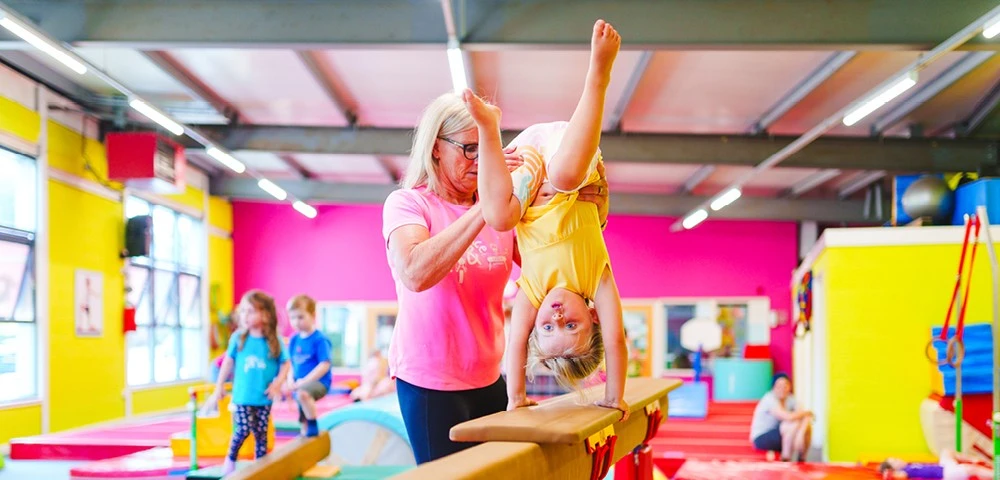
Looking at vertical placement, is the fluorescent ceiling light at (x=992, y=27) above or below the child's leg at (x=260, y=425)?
above

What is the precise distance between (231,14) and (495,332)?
5.53 metres

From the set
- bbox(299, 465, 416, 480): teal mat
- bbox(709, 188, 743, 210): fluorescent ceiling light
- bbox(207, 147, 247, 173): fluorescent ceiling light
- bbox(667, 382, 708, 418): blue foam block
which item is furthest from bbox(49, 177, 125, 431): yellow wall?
bbox(709, 188, 743, 210): fluorescent ceiling light

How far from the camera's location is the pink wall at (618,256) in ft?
54.0

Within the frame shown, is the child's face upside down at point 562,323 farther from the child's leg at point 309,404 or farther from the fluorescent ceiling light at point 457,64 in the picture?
the fluorescent ceiling light at point 457,64

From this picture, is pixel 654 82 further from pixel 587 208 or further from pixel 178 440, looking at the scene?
pixel 587 208

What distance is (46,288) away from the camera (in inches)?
376

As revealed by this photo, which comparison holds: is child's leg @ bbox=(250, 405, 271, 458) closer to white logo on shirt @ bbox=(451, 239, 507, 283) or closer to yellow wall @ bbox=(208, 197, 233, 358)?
white logo on shirt @ bbox=(451, 239, 507, 283)

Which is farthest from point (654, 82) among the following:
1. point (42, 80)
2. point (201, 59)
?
point (42, 80)

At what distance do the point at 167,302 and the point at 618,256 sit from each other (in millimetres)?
8108

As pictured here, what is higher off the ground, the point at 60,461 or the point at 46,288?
the point at 46,288

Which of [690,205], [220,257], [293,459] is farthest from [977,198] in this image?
[220,257]

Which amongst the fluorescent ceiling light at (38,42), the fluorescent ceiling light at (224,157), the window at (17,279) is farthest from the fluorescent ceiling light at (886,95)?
the window at (17,279)

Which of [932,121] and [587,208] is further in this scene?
[932,121]

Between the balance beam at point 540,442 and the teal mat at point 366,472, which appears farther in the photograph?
the teal mat at point 366,472
